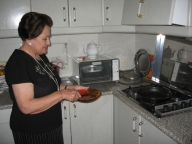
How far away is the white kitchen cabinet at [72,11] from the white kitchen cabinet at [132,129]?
747 mm

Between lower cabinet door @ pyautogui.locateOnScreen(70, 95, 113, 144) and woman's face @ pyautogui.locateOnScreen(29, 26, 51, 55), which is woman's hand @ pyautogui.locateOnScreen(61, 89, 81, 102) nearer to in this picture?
woman's face @ pyautogui.locateOnScreen(29, 26, 51, 55)

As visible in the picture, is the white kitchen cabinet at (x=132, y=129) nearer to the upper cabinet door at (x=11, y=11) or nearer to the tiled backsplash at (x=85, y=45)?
the tiled backsplash at (x=85, y=45)

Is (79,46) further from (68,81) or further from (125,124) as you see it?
(125,124)

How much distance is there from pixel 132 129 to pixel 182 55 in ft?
2.24

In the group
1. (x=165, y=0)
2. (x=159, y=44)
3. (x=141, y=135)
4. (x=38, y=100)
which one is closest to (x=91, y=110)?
(x=141, y=135)

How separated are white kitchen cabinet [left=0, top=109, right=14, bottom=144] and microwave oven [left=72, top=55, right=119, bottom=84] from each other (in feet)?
2.23

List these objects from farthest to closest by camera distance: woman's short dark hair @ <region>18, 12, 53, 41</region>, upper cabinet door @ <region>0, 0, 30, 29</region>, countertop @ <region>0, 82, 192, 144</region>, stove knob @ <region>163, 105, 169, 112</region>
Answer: upper cabinet door @ <region>0, 0, 30, 29</region> < stove knob @ <region>163, 105, 169, 112</region> < woman's short dark hair @ <region>18, 12, 53, 41</region> < countertop @ <region>0, 82, 192, 144</region>

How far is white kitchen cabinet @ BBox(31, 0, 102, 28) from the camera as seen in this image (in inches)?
67.7

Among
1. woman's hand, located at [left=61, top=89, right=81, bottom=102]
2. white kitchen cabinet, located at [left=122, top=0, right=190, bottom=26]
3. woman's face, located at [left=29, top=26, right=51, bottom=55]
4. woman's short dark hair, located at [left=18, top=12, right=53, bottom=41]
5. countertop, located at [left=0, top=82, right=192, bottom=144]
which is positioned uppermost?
white kitchen cabinet, located at [left=122, top=0, right=190, bottom=26]

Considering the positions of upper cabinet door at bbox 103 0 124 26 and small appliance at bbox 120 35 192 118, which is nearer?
small appliance at bbox 120 35 192 118

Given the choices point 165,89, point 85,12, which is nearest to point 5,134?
point 85,12

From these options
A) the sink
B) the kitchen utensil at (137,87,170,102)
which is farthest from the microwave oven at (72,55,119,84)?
the kitchen utensil at (137,87,170,102)

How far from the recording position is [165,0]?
127cm

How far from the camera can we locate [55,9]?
175cm
